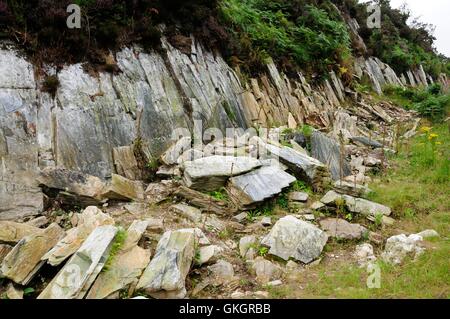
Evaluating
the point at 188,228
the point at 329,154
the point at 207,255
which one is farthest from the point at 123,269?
the point at 329,154

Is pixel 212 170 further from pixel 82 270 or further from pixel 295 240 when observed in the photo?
pixel 82 270

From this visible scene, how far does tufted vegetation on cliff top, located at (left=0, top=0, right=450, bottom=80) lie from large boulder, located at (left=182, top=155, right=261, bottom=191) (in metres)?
3.10

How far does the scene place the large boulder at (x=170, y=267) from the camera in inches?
173

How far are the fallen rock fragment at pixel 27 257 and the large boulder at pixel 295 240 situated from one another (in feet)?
9.86

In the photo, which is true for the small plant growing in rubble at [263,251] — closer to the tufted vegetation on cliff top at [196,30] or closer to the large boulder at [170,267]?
the large boulder at [170,267]

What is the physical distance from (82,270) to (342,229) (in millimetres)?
3912

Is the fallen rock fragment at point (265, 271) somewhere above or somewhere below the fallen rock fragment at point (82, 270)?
below

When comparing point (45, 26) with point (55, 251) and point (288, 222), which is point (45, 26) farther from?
point (288, 222)

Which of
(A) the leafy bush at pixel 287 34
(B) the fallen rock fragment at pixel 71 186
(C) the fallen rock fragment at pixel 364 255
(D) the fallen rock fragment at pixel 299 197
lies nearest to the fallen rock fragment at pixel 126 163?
(B) the fallen rock fragment at pixel 71 186

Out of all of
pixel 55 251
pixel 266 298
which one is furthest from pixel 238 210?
pixel 55 251

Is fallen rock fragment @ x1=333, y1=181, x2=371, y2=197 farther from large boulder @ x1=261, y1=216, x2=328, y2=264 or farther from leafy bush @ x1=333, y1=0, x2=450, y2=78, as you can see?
leafy bush @ x1=333, y1=0, x2=450, y2=78

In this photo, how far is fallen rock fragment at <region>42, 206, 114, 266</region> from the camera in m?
4.79

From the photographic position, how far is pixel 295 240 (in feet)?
18.1

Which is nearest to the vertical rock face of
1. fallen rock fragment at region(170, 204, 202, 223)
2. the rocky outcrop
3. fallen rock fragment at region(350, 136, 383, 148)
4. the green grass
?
the rocky outcrop
